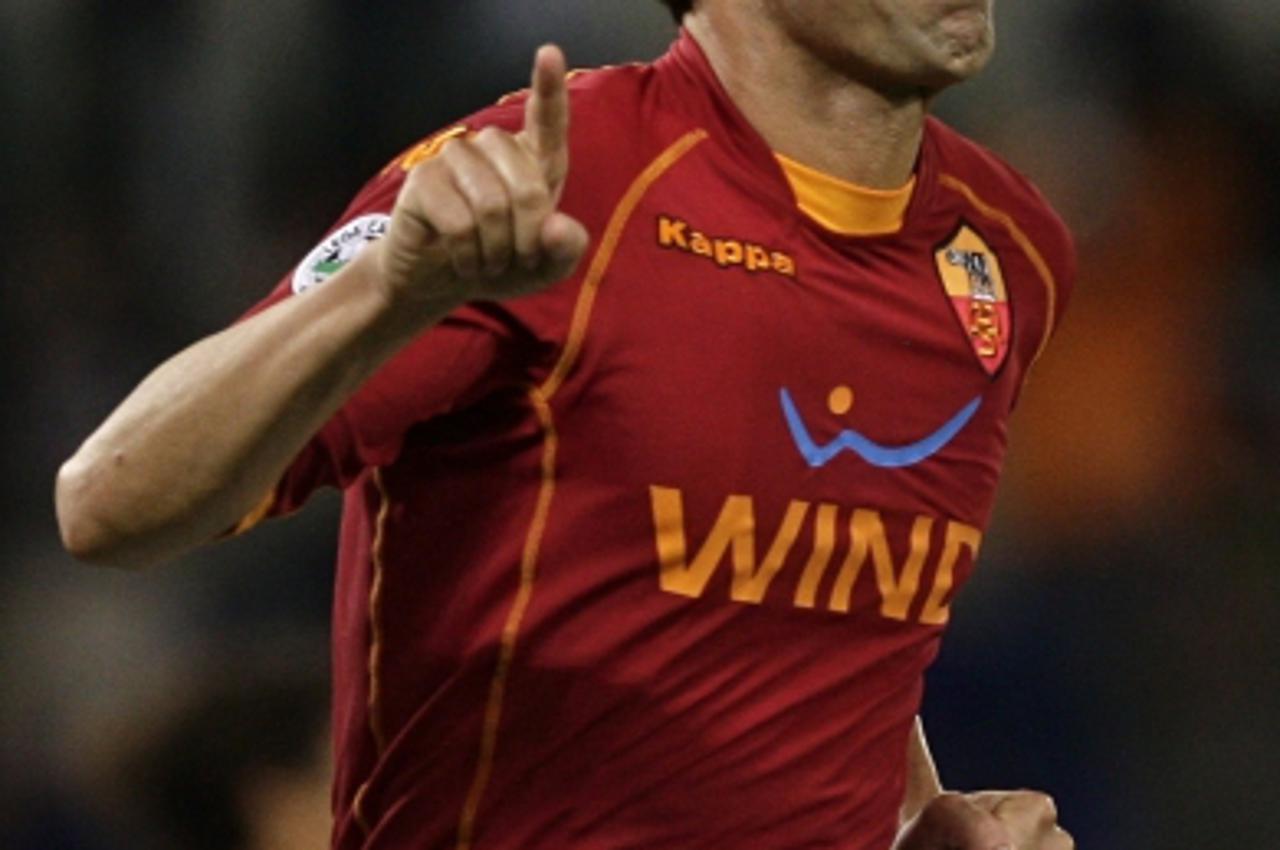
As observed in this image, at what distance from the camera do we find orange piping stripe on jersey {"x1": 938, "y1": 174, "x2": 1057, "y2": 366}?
199 centimetres

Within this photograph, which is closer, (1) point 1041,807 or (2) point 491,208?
(2) point 491,208

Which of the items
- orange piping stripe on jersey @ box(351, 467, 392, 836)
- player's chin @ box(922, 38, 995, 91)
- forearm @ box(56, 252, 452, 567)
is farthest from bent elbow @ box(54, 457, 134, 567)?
player's chin @ box(922, 38, 995, 91)

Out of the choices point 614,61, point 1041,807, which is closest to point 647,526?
point 1041,807

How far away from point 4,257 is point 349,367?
6.50 ft

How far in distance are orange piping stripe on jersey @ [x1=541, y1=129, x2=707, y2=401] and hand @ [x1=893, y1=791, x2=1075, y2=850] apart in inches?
23.0

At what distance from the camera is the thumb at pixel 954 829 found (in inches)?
75.5

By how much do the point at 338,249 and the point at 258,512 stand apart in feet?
0.61

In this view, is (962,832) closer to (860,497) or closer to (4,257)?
(860,497)

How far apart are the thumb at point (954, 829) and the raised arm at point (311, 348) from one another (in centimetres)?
78

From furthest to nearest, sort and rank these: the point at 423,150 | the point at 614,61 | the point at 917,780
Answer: the point at 614,61, the point at 917,780, the point at 423,150

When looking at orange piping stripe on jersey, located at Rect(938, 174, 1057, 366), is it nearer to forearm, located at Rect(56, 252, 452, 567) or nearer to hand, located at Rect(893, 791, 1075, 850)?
hand, located at Rect(893, 791, 1075, 850)

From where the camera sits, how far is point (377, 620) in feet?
5.61

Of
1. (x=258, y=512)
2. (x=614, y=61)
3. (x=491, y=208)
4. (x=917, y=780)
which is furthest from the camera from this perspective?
(x=614, y=61)

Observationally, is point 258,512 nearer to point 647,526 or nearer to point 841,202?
point 647,526
